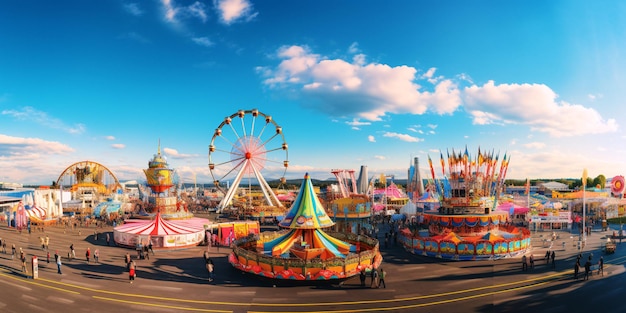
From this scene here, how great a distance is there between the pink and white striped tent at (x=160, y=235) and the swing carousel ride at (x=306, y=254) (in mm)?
8464

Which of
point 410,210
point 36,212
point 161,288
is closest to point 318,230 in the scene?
point 161,288

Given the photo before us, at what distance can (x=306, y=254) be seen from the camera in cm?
2092

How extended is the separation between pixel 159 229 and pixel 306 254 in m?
16.9

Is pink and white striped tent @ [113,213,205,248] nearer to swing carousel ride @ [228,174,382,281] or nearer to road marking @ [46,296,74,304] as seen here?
swing carousel ride @ [228,174,382,281]

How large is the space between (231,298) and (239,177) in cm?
2869

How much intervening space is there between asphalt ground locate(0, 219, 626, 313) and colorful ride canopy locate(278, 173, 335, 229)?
3.78 meters

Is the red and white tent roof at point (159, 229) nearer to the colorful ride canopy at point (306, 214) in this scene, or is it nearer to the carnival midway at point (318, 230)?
the carnival midway at point (318, 230)

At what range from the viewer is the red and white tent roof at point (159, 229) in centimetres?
3097

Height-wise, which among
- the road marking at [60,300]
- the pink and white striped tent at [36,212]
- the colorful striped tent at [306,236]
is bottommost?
the road marking at [60,300]

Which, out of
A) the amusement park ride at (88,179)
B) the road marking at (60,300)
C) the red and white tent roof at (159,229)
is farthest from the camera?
the amusement park ride at (88,179)

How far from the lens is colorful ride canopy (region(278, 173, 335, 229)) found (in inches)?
861

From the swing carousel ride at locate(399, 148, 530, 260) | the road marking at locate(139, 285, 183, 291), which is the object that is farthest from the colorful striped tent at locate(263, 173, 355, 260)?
the swing carousel ride at locate(399, 148, 530, 260)

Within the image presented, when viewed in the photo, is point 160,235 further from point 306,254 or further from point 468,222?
point 468,222

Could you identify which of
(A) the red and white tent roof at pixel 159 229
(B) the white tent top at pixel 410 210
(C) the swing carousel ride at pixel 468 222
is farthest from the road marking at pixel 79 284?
(B) the white tent top at pixel 410 210
